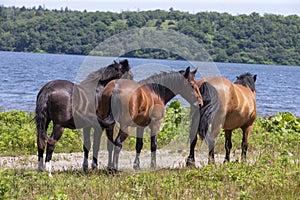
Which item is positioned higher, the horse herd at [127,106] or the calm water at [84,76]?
the horse herd at [127,106]

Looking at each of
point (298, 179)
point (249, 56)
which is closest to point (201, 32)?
point (249, 56)

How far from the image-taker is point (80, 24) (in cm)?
10988

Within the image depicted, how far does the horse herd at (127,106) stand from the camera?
9.45 meters

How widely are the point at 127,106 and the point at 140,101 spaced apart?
0.38m

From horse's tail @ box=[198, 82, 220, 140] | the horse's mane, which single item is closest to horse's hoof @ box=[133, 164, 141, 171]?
horse's tail @ box=[198, 82, 220, 140]

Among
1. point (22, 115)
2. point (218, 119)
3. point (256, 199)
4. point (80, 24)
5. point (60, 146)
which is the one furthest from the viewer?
point (80, 24)

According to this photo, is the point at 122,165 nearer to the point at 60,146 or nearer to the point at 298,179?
the point at 60,146

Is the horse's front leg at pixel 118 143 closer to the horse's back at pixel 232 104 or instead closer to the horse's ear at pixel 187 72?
the horse's ear at pixel 187 72

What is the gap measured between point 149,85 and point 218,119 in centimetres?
172

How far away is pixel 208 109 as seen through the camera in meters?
10.2

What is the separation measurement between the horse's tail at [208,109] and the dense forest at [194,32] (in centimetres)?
8385

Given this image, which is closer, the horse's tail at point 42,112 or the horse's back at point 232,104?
the horse's tail at point 42,112

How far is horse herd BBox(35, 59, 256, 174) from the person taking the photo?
372 inches

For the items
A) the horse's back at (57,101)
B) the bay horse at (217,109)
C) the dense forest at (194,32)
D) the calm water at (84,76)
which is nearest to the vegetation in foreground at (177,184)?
the horse's back at (57,101)
